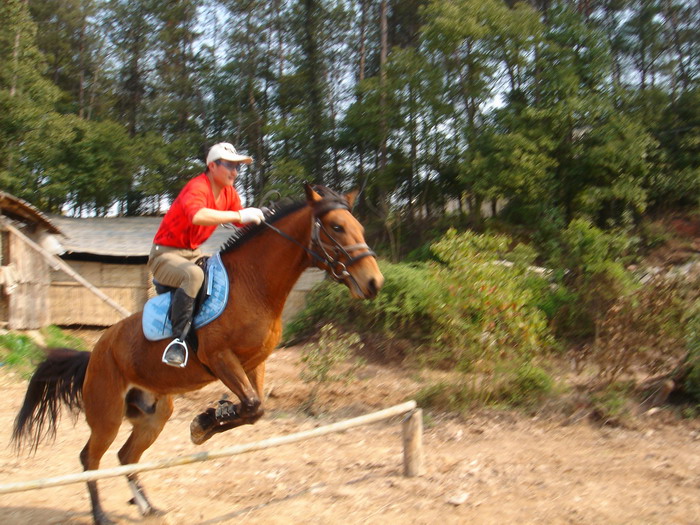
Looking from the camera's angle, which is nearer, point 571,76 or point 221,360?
point 221,360

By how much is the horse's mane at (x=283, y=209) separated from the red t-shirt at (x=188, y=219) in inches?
9.0

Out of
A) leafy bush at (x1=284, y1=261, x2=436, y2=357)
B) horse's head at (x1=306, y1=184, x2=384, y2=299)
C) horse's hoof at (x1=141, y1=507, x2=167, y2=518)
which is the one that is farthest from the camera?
leafy bush at (x1=284, y1=261, x2=436, y2=357)

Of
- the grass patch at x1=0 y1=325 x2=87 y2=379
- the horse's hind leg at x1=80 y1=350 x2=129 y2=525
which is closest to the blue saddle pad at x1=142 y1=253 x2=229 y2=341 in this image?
the horse's hind leg at x1=80 y1=350 x2=129 y2=525

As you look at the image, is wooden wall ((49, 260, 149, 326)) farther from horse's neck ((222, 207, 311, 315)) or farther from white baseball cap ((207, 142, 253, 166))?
horse's neck ((222, 207, 311, 315))

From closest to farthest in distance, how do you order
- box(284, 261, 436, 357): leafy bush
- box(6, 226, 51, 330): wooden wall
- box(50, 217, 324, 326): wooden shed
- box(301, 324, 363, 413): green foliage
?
box(301, 324, 363, 413): green foliage → box(284, 261, 436, 357): leafy bush → box(6, 226, 51, 330): wooden wall → box(50, 217, 324, 326): wooden shed

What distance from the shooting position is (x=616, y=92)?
19.8 meters

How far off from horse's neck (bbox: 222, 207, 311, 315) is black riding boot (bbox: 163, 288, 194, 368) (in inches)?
15.3

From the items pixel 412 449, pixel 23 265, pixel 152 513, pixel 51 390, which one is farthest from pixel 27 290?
pixel 412 449

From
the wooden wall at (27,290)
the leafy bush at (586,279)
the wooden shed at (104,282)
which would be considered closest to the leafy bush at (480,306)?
the leafy bush at (586,279)

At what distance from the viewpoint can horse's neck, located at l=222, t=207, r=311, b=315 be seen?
14.5 ft

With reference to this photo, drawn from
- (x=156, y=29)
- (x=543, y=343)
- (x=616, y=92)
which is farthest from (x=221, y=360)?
(x=156, y=29)

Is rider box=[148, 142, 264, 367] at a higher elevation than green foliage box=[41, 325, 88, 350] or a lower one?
higher

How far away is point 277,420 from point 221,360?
4343mm

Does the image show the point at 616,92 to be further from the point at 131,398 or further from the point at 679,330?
the point at 131,398
